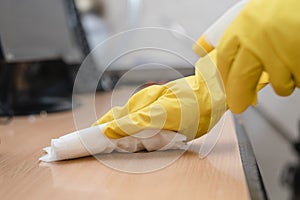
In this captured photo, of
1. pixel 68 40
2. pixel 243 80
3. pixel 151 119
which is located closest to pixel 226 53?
pixel 243 80

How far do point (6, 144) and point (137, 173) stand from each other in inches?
11.7

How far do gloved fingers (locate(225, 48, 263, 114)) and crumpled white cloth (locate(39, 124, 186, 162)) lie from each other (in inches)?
4.6

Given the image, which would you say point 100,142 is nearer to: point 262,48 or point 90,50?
point 262,48

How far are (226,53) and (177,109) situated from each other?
0.38ft

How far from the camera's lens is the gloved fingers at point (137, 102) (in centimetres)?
49

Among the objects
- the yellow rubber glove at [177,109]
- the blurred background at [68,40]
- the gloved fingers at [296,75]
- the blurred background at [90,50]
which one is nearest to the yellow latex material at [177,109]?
the yellow rubber glove at [177,109]

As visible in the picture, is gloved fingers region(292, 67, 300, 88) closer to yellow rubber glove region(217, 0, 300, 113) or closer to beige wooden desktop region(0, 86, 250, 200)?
yellow rubber glove region(217, 0, 300, 113)

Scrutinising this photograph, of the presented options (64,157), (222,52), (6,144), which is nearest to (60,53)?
(6,144)

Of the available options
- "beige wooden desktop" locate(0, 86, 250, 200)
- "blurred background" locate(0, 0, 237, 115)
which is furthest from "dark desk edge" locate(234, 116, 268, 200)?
"blurred background" locate(0, 0, 237, 115)

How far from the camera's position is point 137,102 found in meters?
0.49

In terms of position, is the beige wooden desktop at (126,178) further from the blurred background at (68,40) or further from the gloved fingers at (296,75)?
Result: the blurred background at (68,40)

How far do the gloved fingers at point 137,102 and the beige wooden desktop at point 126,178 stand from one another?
53mm

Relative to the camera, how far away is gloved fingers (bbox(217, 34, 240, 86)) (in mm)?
366

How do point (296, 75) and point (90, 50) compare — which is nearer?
point (296, 75)
